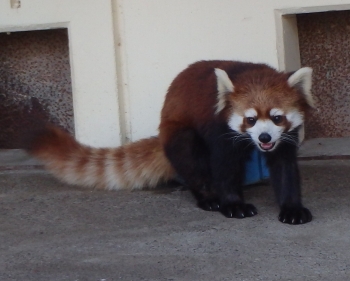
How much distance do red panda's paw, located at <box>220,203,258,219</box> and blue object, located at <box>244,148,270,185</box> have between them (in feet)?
1.54

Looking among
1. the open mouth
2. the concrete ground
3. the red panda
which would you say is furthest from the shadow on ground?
the open mouth

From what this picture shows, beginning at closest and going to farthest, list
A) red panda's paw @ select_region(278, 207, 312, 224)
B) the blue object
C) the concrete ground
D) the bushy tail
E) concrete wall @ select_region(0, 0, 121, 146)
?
the concrete ground, red panda's paw @ select_region(278, 207, 312, 224), the blue object, the bushy tail, concrete wall @ select_region(0, 0, 121, 146)

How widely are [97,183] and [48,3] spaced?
1375mm

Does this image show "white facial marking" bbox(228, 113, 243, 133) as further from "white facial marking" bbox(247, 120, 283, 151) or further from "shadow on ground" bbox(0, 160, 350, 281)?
"shadow on ground" bbox(0, 160, 350, 281)

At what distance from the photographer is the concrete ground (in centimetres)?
358

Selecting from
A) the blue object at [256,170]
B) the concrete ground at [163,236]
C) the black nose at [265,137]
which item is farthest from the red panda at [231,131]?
the blue object at [256,170]

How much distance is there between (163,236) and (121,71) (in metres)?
1.84

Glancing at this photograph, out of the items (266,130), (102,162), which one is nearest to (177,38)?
(102,162)

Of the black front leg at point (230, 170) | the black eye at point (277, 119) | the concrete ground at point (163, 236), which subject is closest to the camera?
the concrete ground at point (163, 236)

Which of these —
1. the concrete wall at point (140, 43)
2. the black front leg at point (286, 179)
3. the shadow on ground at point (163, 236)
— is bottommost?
the shadow on ground at point (163, 236)

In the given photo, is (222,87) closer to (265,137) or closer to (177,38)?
(265,137)

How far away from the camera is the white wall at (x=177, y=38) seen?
5.34 metres

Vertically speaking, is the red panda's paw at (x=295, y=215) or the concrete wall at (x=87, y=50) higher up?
the concrete wall at (x=87, y=50)

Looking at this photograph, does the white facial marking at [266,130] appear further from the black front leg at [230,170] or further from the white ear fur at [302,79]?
the white ear fur at [302,79]
